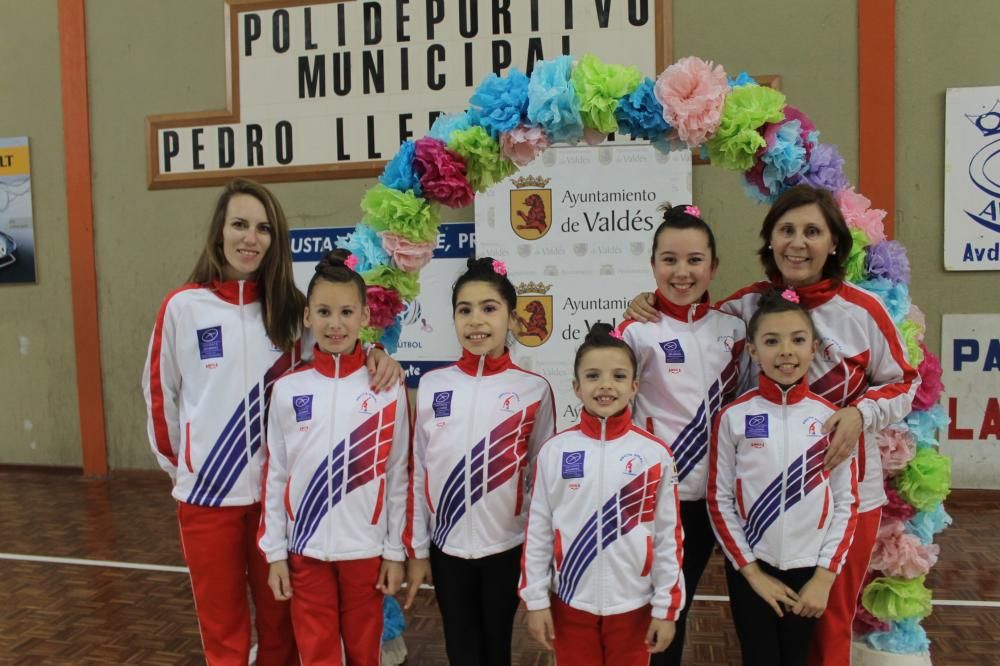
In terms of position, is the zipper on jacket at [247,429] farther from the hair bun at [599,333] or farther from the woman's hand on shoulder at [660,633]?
the woman's hand on shoulder at [660,633]

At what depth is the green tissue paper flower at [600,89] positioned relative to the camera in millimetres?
2523

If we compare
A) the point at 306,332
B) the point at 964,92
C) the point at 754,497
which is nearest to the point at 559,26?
the point at 964,92

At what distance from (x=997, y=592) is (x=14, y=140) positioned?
7476 millimetres

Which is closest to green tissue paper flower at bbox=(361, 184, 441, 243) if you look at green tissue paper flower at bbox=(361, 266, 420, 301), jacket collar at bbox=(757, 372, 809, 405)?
green tissue paper flower at bbox=(361, 266, 420, 301)

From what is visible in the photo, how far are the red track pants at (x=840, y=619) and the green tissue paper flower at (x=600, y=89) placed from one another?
1.57 metres

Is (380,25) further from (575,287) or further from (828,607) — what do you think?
(828,607)

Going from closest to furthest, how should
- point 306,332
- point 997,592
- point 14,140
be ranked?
point 306,332, point 997,592, point 14,140

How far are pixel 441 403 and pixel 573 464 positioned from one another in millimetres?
437

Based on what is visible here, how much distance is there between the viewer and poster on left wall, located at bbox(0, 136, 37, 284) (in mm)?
6066

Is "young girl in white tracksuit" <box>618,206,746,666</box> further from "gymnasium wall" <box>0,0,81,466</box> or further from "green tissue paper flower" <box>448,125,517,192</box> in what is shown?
"gymnasium wall" <box>0,0,81,466</box>

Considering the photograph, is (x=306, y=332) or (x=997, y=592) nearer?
(x=306, y=332)

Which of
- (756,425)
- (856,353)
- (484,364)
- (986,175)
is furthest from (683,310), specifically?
(986,175)

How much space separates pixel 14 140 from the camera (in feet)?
19.9

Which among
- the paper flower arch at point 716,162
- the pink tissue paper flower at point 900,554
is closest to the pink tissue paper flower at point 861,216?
the paper flower arch at point 716,162
